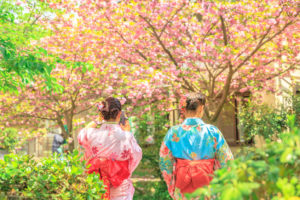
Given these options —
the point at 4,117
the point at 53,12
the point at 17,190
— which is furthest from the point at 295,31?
the point at 4,117

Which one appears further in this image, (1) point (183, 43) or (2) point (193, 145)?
(1) point (183, 43)

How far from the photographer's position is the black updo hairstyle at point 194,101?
11.8 feet

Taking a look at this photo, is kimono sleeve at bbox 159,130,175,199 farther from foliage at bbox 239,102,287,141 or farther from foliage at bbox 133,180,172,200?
foliage at bbox 239,102,287,141

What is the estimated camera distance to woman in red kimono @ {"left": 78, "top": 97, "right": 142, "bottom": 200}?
356 cm

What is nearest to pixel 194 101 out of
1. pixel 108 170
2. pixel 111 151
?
pixel 111 151

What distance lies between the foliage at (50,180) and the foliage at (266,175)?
1404mm

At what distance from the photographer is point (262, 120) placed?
8.32 metres

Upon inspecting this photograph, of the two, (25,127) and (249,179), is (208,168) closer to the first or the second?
(249,179)

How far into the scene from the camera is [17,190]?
98.3 inches

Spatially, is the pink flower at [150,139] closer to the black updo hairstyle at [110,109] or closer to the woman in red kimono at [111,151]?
the woman in red kimono at [111,151]

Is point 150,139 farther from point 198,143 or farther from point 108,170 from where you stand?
point 198,143

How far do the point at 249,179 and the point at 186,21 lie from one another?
6.80 m

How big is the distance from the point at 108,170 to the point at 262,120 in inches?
226

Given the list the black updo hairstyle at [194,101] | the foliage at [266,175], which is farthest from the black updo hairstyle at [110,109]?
the foliage at [266,175]
